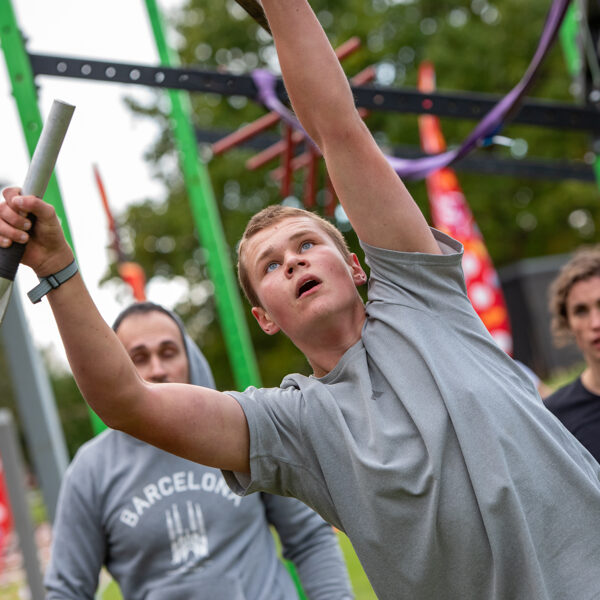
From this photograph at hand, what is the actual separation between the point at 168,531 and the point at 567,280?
1644 mm

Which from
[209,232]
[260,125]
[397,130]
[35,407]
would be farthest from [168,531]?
[397,130]

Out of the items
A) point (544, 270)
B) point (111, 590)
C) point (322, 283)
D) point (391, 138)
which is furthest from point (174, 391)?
point (391, 138)

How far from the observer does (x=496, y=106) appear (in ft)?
10.9

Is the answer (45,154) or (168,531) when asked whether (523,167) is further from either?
(45,154)

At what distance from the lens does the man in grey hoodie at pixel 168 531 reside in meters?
2.38

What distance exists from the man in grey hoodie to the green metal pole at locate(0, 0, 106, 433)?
0.72 metres

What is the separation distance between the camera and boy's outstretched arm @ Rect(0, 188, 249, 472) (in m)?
1.39

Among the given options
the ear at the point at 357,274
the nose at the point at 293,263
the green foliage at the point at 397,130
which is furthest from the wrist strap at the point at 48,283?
the green foliage at the point at 397,130

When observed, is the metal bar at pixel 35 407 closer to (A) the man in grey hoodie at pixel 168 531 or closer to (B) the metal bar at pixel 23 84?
(B) the metal bar at pixel 23 84

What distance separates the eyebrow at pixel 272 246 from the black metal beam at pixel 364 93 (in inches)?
56.0

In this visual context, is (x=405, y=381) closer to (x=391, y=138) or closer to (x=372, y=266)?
(x=372, y=266)

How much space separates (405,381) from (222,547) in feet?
3.40

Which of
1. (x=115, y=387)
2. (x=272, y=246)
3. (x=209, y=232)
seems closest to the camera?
(x=115, y=387)

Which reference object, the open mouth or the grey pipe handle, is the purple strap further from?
the grey pipe handle
